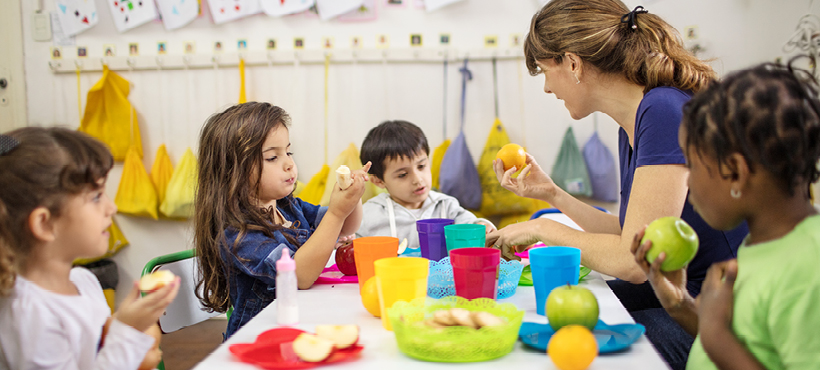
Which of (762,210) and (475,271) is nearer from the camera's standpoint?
(762,210)

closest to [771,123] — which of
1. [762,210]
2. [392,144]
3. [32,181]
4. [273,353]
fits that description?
[762,210]

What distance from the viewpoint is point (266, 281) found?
4.39 ft

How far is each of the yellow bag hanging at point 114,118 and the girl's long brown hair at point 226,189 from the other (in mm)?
1801

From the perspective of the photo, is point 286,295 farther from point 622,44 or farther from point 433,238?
point 622,44

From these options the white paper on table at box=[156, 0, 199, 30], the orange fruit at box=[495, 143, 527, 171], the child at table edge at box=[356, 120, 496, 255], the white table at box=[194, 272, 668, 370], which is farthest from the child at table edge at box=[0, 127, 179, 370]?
the white paper on table at box=[156, 0, 199, 30]

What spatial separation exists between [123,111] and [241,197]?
202cm

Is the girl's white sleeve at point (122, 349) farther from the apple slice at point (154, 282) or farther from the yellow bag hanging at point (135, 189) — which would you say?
the yellow bag hanging at point (135, 189)

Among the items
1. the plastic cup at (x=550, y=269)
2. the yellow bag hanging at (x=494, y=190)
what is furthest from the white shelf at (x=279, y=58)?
the plastic cup at (x=550, y=269)

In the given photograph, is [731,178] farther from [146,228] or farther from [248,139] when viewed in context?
[146,228]

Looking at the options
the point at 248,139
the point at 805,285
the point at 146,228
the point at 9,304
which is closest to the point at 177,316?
the point at 248,139

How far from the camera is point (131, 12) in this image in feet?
10.2

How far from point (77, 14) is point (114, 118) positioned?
62cm

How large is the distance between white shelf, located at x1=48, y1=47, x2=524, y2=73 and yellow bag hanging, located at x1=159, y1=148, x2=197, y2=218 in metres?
0.53

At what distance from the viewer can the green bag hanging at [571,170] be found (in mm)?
2914
